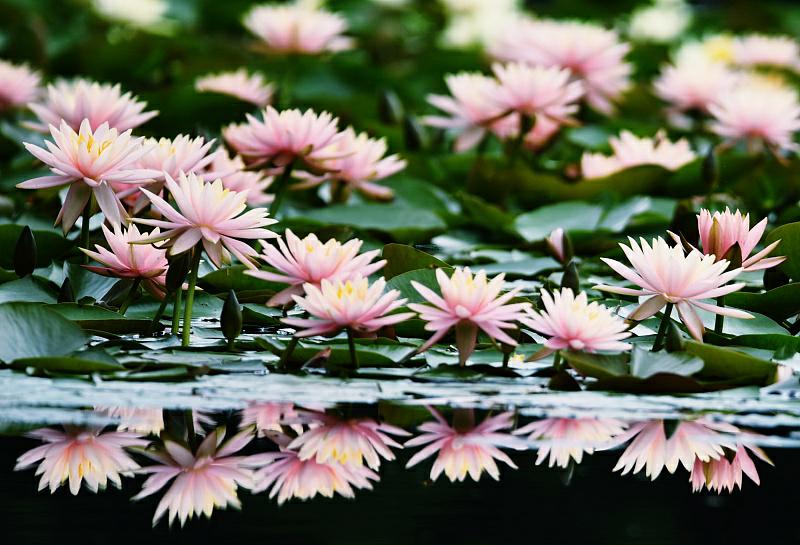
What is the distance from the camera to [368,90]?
19.0 feet

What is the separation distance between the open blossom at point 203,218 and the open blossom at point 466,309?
0.34 metres

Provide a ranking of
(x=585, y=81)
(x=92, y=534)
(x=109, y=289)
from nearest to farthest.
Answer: (x=92, y=534)
(x=109, y=289)
(x=585, y=81)

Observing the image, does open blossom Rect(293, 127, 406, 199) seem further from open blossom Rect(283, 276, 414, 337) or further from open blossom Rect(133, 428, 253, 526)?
open blossom Rect(133, 428, 253, 526)

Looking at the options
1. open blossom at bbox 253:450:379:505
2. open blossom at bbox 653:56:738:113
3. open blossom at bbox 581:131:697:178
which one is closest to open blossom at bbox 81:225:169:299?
open blossom at bbox 253:450:379:505

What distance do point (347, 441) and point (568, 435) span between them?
343 millimetres

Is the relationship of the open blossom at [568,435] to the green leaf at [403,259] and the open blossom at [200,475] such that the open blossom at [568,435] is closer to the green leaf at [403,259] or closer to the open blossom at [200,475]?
the open blossom at [200,475]

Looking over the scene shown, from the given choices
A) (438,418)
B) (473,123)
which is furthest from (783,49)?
(438,418)

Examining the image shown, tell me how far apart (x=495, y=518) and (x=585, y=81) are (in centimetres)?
327

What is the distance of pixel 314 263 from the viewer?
88.7 inches

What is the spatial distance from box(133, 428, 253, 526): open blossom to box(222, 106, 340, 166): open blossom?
1098 millimetres

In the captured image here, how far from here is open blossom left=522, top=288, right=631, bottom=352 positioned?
7.17 ft

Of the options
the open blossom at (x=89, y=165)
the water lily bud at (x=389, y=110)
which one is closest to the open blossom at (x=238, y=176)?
the open blossom at (x=89, y=165)

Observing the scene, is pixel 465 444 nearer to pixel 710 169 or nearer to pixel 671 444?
pixel 671 444

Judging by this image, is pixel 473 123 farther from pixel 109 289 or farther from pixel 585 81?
pixel 109 289
